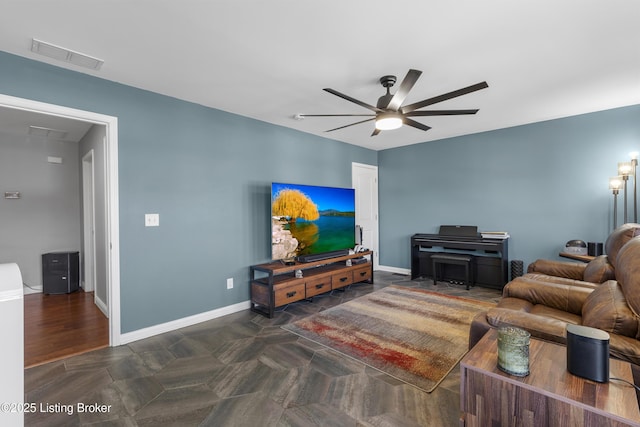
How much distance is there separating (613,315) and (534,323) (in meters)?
0.32

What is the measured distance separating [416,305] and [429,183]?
98.2 inches

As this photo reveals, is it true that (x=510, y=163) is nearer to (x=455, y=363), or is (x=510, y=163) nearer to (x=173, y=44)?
(x=455, y=363)

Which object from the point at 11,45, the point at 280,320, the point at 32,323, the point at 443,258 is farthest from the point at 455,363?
the point at 32,323

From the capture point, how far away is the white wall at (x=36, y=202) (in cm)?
446

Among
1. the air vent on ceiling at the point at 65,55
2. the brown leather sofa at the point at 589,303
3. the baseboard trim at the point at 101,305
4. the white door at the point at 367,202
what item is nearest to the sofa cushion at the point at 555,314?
the brown leather sofa at the point at 589,303

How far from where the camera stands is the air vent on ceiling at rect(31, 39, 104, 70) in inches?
85.7

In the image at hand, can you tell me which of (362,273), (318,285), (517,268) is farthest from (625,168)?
(318,285)

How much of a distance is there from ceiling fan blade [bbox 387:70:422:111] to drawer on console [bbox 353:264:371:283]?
272 cm

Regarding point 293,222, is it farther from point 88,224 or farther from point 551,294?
point 88,224

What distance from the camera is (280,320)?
335 centimetres

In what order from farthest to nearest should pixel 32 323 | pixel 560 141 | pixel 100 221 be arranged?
pixel 560 141 → pixel 100 221 → pixel 32 323

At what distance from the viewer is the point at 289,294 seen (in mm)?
3627

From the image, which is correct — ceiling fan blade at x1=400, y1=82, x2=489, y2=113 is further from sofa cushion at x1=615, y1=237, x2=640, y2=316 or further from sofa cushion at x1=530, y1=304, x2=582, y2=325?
sofa cushion at x1=530, y1=304, x2=582, y2=325

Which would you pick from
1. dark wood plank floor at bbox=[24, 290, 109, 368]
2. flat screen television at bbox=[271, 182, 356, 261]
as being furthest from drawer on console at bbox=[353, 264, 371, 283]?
dark wood plank floor at bbox=[24, 290, 109, 368]
